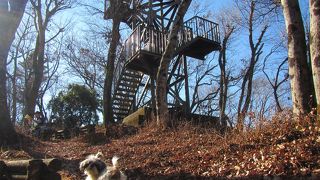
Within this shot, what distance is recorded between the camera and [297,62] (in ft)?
30.2

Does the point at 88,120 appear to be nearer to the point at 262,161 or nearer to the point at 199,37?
the point at 199,37

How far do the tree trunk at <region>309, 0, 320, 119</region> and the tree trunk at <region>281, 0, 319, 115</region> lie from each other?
61 cm

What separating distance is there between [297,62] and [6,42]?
33.3 ft

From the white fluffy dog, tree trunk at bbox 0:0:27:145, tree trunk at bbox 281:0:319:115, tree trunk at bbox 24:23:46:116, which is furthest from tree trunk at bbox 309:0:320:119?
tree trunk at bbox 24:23:46:116

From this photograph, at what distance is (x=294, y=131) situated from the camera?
821 cm

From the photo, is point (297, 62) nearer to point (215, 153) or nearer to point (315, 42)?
point (315, 42)

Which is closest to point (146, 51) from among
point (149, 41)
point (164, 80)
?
point (149, 41)

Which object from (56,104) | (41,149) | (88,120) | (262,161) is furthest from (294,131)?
(56,104)

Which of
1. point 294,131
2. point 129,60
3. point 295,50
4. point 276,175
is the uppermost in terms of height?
point 129,60

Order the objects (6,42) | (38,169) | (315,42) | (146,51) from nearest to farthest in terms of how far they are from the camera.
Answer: (38,169) → (315,42) → (6,42) → (146,51)

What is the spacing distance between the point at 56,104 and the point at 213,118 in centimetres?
1287

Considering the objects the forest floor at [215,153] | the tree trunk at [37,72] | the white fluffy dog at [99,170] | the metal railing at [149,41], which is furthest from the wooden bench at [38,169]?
the tree trunk at [37,72]

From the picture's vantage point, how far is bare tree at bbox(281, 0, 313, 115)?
8.88 meters

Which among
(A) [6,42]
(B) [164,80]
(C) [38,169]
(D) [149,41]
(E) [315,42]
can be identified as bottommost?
(C) [38,169]
